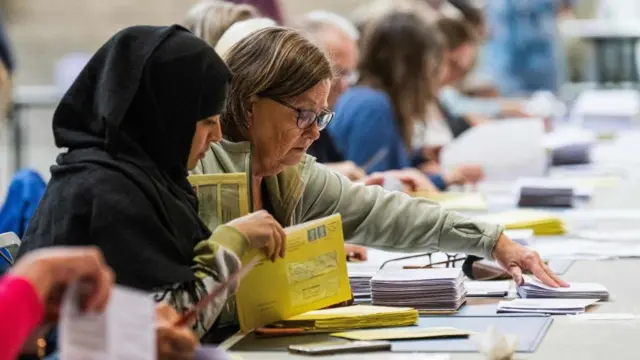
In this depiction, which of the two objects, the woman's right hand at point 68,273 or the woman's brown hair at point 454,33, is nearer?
the woman's right hand at point 68,273

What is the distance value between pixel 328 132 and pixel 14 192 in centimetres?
216

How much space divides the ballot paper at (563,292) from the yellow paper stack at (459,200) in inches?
61.7

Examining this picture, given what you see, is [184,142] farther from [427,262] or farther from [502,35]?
[502,35]

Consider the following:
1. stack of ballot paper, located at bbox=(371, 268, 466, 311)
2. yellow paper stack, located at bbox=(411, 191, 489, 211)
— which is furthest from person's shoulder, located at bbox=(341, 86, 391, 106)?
stack of ballot paper, located at bbox=(371, 268, 466, 311)

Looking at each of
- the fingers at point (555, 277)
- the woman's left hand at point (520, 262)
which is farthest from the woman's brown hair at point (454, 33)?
the fingers at point (555, 277)

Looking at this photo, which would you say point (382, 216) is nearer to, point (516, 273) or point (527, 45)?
point (516, 273)

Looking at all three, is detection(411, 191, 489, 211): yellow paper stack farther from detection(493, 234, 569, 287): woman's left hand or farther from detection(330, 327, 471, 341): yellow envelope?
detection(330, 327, 471, 341): yellow envelope

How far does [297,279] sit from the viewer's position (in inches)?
99.0

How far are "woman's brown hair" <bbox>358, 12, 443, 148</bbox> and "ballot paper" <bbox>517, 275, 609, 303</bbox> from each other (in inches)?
103

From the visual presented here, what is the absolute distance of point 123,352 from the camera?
5.14ft

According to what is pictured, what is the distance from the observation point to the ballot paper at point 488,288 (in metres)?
2.87

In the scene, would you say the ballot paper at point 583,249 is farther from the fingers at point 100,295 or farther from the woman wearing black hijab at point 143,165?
the fingers at point 100,295

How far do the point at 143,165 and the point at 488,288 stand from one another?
1.02 metres

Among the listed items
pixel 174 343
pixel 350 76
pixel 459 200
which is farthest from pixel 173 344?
pixel 350 76
